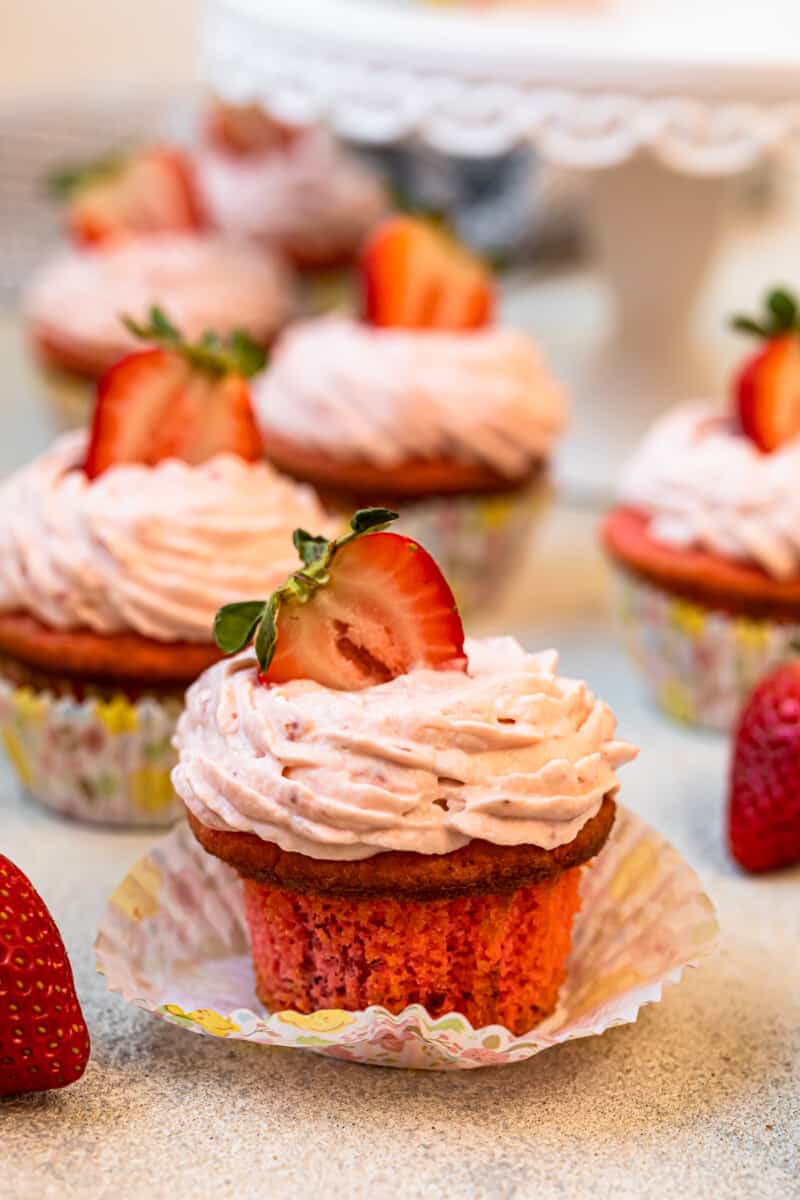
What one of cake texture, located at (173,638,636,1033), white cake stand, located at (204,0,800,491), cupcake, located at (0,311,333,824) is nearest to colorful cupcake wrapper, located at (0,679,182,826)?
cupcake, located at (0,311,333,824)

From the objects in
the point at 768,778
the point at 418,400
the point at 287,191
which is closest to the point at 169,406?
the point at 418,400

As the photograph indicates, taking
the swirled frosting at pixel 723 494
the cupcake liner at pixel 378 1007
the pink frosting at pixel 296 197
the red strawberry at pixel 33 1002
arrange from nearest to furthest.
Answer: the red strawberry at pixel 33 1002 → the cupcake liner at pixel 378 1007 → the swirled frosting at pixel 723 494 → the pink frosting at pixel 296 197

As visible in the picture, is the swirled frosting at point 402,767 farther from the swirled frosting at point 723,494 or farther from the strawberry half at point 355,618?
the swirled frosting at point 723,494

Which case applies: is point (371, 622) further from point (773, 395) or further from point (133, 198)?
point (133, 198)

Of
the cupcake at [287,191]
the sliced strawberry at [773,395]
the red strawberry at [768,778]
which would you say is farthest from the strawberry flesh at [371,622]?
the cupcake at [287,191]

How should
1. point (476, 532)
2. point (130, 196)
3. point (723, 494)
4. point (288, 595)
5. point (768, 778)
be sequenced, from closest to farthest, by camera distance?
point (288, 595) < point (768, 778) < point (723, 494) < point (476, 532) < point (130, 196)
